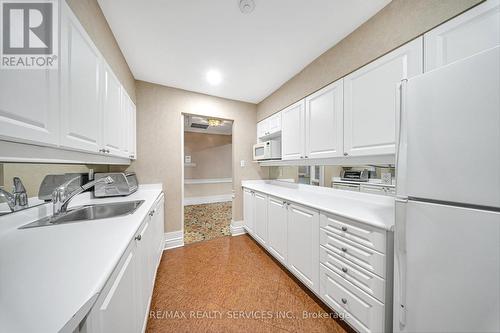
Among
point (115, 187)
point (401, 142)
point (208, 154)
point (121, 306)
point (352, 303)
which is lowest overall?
point (352, 303)

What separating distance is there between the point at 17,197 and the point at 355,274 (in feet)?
7.48

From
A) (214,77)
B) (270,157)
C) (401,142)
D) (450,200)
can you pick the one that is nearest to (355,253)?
(450,200)

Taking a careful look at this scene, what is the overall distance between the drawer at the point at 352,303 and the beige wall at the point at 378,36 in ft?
6.11

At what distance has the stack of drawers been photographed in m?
1.02

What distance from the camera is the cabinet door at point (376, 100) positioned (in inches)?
47.7

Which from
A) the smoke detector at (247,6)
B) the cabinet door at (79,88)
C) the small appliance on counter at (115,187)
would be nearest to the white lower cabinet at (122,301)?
the cabinet door at (79,88)

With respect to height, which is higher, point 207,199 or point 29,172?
point 29,172

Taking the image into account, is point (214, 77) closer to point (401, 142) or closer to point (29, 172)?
point (29, 172)

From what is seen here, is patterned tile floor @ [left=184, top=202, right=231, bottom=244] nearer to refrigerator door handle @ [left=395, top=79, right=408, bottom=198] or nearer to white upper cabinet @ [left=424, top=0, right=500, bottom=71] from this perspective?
refrigerator door handle @ [left=395, top=79, right=408, bottom=198]

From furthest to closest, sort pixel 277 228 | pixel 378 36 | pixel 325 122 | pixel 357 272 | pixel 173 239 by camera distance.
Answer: pixel 173 239, pixel 277 228, pixel 325 122, pixel 378 36, pixel 357 272

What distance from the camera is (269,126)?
2.88 meters

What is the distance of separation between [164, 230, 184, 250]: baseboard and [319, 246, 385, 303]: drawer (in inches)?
84.4

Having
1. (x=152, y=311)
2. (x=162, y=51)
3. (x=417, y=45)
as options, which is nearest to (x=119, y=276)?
(x=152, y=311)

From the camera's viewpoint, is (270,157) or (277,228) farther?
(270,157)
